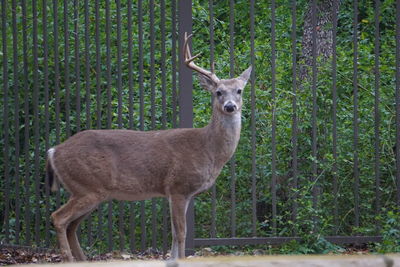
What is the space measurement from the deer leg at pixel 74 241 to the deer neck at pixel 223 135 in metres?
1.12

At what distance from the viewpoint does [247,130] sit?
764cm

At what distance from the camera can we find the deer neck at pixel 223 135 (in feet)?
21.6

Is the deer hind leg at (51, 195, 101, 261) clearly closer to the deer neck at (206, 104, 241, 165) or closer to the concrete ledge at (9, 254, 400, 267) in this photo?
the deer neck at (206, 104, 241, 165)

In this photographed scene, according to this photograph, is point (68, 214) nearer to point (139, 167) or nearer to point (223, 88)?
point (139, 167)

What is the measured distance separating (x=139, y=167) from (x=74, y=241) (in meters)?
0.76

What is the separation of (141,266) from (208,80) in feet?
11.8

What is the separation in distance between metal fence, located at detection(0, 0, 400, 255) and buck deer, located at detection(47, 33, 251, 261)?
361mm

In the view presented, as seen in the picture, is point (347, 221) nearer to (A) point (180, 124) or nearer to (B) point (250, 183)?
(B) point (250, 183)

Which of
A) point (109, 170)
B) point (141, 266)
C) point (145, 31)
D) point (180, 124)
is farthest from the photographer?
point (145, 31)

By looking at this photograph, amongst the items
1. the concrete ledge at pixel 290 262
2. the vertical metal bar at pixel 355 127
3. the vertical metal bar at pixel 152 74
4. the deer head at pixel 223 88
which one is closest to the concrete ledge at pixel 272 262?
the concrete ledge at pixel 290 262

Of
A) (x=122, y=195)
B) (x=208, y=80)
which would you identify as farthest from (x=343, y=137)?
(x=122, y=195)

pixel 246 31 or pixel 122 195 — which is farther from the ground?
pixel 246 31

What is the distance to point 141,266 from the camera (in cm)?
335

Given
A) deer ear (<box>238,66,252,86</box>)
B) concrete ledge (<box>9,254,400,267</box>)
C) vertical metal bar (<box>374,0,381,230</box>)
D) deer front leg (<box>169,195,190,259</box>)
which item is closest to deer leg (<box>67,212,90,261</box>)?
deer front leg (<box>169,195,190,259</box>)
